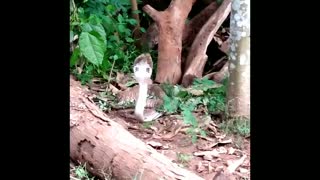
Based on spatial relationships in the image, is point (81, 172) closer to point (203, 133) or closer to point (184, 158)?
point (184, 158)

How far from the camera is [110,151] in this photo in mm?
1450

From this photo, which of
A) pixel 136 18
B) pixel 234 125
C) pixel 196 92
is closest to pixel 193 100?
pixel 196 92

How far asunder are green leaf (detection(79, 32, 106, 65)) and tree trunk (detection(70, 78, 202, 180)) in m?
0.16

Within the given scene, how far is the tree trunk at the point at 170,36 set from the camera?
6.85 ft

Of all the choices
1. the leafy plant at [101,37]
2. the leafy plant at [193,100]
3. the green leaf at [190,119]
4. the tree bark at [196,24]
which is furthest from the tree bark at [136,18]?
the green leaf at [190,119]

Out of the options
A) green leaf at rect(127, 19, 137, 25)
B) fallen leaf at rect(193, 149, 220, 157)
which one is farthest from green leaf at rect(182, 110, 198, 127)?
green leaf at rect(127, 19, 137, 25)

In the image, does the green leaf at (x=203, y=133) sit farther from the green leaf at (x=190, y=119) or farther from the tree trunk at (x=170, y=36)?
the tree trunk at (x=170, y=36)

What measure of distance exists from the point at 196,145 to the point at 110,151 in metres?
0.33

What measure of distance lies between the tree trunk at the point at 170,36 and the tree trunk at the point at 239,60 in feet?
1.10

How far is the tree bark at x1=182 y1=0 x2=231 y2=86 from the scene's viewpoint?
213 cm
